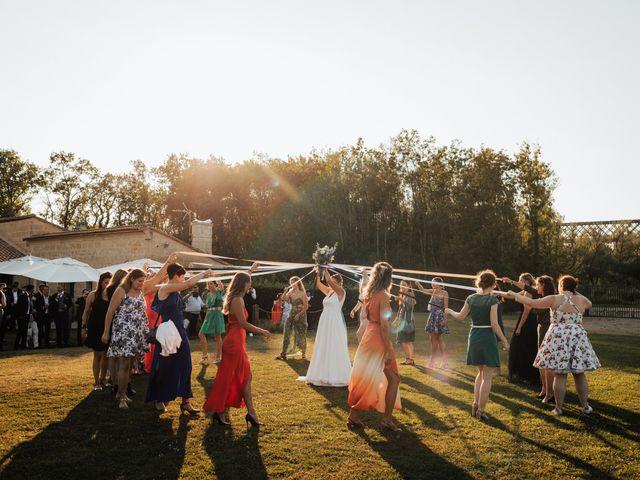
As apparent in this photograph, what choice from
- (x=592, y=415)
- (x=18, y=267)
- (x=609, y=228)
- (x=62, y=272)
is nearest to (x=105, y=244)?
(x=18, y=267)

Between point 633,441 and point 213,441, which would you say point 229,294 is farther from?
Result: point 633,441

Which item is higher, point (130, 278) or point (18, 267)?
point (18, 267)

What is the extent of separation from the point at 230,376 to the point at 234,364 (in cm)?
16

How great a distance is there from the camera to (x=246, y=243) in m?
44.0

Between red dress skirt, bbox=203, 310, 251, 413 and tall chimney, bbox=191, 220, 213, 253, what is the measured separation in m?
20.9

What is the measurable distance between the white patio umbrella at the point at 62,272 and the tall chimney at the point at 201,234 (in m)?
8.97

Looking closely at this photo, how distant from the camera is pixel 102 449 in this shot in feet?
19.0

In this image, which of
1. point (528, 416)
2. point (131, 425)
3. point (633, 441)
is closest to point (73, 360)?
point (131, 425)

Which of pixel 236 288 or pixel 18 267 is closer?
pixel 236 288

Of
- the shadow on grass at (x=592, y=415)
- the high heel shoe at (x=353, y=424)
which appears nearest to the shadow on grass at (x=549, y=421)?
the shadow on grass at (x=592, y=415)

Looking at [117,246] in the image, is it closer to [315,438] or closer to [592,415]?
[315,438]

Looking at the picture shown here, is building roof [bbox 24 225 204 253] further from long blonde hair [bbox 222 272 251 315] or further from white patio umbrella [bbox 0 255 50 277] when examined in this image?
long blonde hair [bbox 222 272 251 315]

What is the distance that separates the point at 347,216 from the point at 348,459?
29.3m

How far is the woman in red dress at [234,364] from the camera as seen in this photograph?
6.54 m
